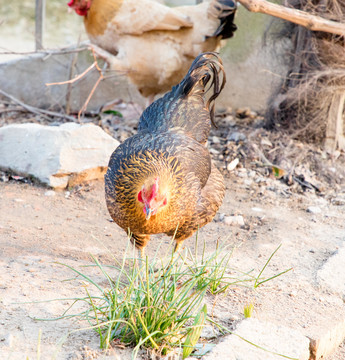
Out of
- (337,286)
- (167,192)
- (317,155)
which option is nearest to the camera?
(167,192)

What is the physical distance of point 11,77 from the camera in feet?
23.1

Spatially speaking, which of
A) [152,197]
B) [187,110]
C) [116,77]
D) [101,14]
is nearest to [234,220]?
[187,110]

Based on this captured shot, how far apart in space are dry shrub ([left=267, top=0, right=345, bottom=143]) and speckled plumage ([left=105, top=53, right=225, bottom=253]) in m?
1.94

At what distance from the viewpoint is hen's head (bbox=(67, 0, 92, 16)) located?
18.5 ft

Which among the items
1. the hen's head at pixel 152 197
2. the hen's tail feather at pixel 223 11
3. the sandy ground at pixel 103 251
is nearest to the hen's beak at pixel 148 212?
the hen's head at pixel 152 197

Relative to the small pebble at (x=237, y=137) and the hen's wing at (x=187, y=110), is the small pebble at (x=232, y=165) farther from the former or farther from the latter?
the hen's wing at (x=187, y=110)

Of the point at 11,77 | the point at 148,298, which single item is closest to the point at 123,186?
the point at 148,298

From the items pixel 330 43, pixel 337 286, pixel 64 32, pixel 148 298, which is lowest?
pixel 64 32

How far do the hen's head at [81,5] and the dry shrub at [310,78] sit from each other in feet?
7.18

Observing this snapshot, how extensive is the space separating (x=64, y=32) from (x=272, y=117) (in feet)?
23.1

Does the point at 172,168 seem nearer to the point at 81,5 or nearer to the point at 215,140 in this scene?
the point at 215,140

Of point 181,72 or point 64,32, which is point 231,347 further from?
point 64,32

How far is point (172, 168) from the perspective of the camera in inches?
118

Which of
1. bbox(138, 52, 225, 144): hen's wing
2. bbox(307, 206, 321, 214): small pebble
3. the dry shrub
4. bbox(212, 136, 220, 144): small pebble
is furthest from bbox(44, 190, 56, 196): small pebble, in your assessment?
the dry shrub
